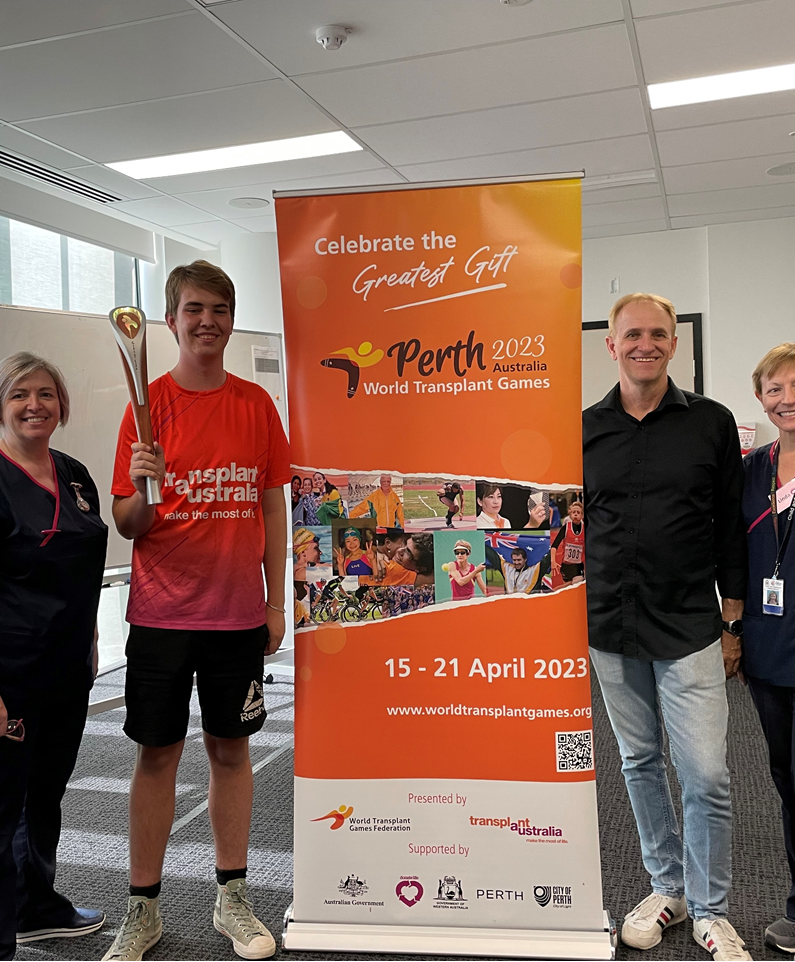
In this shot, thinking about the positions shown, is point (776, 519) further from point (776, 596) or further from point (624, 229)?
point (624, 229)

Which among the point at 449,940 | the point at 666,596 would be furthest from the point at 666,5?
the point at 449,940

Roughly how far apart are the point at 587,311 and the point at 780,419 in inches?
175

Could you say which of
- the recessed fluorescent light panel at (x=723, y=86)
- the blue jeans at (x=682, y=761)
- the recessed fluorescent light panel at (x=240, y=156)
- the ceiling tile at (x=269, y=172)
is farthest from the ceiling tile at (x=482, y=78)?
the blue jeans at (x=682, y=761)

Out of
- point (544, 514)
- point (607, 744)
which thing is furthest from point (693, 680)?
point (607, 744)

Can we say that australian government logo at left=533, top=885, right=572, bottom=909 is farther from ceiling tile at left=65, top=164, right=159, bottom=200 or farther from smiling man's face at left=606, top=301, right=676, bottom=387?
ceiling tile at left=65, top=164, right=159, bottom=200

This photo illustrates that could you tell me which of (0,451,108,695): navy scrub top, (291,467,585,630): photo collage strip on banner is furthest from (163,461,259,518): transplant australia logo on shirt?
(0,451,108,695): navy scrub top

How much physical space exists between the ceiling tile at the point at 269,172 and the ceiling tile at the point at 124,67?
3.29 feet

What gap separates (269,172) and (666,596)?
141 inches

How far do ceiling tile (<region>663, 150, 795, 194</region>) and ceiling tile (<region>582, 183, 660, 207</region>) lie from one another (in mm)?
103

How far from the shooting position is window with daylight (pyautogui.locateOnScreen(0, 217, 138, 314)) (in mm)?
5102

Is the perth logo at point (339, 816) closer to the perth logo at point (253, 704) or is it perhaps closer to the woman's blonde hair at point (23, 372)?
the perth logo at point (253, 704)

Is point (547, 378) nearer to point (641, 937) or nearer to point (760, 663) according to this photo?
point (760, 663)

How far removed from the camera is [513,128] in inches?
160

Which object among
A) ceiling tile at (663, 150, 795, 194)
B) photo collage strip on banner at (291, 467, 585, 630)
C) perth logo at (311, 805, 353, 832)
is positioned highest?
ceiling tile at (663, 150, 795, 194)
